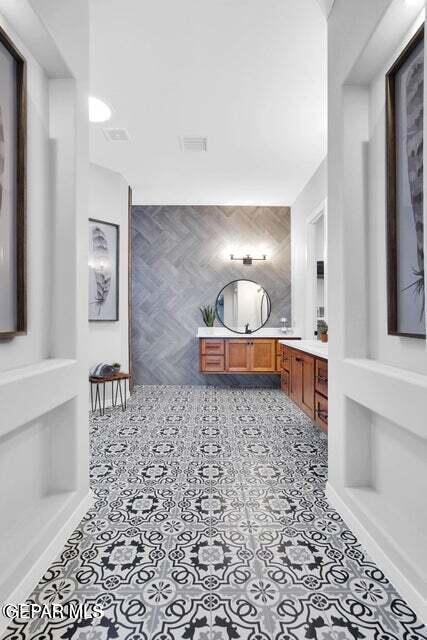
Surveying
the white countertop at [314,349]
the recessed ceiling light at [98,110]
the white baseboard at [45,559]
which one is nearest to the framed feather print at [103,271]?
the recessed ceiling light at [98,110]

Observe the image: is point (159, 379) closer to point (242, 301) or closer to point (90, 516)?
point (242, 301)

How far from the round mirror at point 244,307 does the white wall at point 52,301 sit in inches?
138

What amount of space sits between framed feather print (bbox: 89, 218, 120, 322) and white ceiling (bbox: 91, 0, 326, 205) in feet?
2.54

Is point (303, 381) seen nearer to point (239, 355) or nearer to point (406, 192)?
point (239, 355)

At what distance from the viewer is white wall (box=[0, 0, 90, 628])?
4.80ft

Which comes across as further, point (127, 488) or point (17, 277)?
point (127, 488)

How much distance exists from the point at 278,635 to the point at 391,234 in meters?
1.59

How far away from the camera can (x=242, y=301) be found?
534 centimetres

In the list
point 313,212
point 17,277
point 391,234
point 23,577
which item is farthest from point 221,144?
point 23,577

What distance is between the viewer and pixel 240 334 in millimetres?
5102

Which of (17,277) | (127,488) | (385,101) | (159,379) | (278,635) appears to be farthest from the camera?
(159,379)

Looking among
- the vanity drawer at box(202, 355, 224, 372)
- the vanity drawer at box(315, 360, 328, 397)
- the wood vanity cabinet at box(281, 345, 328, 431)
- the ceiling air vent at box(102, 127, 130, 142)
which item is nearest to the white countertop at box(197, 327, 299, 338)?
the vanity drawer at box(202, 355, 224, 372)

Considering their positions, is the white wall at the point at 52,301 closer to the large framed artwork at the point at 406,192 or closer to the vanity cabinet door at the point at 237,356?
the large framed artwork at the point at 406,192

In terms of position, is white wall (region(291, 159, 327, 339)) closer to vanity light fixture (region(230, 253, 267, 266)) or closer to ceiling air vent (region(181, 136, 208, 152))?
vanity light fixture (region(230, 253, 267, 266))
